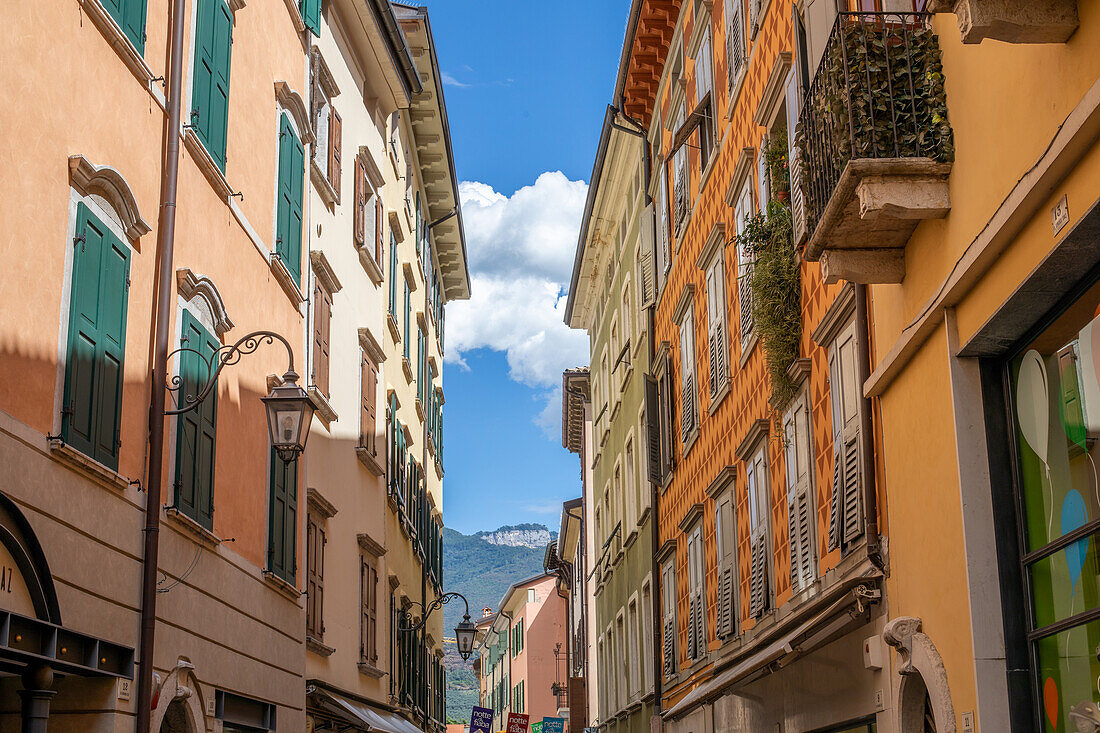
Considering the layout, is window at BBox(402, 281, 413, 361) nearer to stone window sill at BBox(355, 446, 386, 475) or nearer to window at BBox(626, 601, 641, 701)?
stone window sill at BBox(355, 446, 386, 475)

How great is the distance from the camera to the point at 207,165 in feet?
37.9

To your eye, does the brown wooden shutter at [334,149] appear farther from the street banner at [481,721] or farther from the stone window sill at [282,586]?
the street banner at [481,721]

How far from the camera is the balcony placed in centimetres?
798

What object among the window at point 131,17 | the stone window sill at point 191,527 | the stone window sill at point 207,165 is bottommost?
the stone window sill at point 191,527

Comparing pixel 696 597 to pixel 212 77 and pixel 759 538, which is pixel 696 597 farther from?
pixel 212 77

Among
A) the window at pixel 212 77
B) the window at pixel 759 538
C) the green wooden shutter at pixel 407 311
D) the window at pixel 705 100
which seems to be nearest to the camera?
the window at pixel 212 77

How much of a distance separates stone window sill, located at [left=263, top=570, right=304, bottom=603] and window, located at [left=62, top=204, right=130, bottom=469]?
449 centimetres

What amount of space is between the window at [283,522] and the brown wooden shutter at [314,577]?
109 centimetres

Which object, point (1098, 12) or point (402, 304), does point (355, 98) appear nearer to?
point (402, 304)

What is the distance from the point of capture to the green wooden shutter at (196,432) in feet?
35.9

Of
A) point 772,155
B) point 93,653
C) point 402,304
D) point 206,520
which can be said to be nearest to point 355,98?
point 402,304

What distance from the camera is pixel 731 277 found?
631 inches

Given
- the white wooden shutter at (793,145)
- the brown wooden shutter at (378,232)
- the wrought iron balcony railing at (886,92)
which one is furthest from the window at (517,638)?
the wrought iron balcony railing at (886,92)

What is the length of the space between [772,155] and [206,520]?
6671mm
